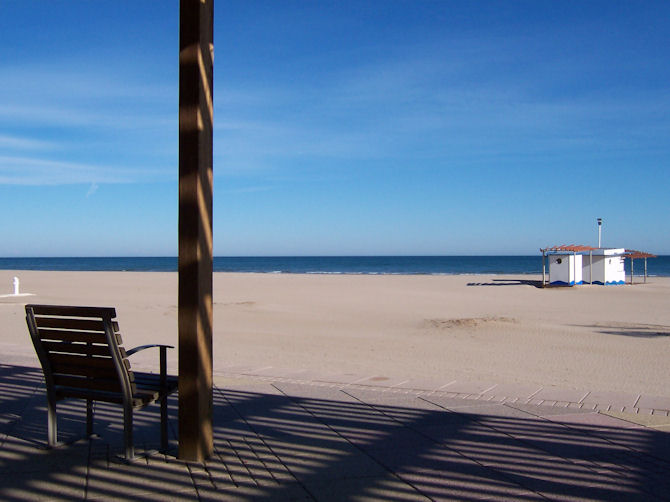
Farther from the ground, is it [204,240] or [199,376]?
[204,240]

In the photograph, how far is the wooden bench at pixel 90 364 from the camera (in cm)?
340

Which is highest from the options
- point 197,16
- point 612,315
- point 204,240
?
point 197,16

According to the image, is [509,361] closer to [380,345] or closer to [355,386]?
[380,345]

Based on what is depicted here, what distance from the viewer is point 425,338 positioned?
10766 millimetres

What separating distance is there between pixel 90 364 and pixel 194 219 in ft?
3.15

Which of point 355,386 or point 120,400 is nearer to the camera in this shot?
point 120,400

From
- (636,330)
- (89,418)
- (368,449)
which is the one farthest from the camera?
(636,330)

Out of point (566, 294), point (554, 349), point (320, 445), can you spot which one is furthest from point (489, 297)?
point (320, 445)

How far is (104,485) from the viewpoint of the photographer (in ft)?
10.5

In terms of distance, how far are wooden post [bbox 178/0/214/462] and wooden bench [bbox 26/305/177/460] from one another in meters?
0.24

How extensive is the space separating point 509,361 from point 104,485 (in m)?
6.13

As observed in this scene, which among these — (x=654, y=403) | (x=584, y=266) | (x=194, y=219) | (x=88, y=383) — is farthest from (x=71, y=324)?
(x=584, y=266)

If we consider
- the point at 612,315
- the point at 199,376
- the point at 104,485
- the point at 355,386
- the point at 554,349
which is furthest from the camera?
the point at 612,315

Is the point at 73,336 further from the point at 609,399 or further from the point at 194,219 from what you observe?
the point at 609,399
